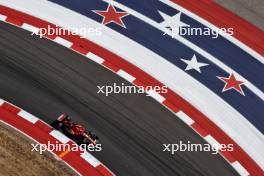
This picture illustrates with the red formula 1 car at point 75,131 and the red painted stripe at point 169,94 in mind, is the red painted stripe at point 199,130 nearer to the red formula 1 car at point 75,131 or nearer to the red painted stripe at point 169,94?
the red painted stripe at point 169,94

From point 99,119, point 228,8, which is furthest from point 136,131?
point 228,8

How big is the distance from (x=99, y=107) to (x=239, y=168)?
5593mm

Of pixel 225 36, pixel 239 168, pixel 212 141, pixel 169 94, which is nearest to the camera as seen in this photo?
pixel 239 168

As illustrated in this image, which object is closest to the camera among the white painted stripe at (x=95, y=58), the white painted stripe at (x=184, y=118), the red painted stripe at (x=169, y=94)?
the red painted stripe at (x=169, y=94)

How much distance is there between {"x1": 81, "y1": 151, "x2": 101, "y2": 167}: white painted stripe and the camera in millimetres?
18484

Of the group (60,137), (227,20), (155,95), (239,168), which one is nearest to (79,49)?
(155,95)

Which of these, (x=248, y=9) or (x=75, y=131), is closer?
(x=75, y=131)

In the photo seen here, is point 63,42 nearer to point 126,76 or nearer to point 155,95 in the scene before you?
point 126,76

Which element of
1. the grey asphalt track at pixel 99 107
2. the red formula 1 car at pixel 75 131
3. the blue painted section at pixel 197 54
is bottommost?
the red formula 1 car at pixel 75 131

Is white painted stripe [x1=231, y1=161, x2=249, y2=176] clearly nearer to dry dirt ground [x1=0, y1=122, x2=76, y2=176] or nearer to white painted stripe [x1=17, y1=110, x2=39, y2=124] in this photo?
dry dirt ground [x1=0, y1=122, x2=76, y2=176]

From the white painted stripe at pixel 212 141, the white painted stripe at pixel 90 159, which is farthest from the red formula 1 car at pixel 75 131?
the white painted stripe at pixel 212 141

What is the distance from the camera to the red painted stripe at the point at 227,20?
2250cm

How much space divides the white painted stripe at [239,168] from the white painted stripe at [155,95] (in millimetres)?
3645

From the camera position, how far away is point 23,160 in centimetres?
1798
